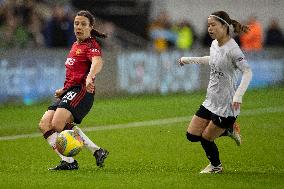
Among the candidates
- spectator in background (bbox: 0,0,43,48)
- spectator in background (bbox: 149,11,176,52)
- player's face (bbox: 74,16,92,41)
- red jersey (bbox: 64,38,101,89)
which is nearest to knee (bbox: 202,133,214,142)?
red jersey (bbox: 64,38,101,89)

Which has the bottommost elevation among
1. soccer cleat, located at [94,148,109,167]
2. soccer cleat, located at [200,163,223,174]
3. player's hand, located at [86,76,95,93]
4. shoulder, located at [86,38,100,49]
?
soccer cleat, located at [200,163,223,174]

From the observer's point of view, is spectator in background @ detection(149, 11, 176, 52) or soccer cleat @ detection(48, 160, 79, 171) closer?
soccer cleat @ detection(48, 160, 79, 171)

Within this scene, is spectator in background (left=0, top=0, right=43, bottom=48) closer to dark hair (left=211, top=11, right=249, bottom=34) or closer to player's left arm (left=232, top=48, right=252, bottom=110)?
dark hair (left=211, top=11, right=249, bottom=34)

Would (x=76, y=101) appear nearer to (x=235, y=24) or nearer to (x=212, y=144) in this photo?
(x=212, y=144)

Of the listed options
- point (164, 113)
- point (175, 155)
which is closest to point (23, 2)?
point (164, 113)

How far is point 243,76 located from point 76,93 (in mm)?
2404

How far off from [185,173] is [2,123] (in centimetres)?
881

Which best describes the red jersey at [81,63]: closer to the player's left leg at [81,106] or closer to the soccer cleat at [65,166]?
the player's left leg at [81,106]

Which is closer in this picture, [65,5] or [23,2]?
[23,2]

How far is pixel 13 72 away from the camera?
2427cm

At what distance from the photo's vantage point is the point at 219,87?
42.9 ft

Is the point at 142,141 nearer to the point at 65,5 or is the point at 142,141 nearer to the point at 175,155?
the point at 175,155

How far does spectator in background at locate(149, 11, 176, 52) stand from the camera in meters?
32.1

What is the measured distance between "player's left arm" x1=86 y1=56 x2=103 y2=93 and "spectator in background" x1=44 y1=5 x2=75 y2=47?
14285mm
